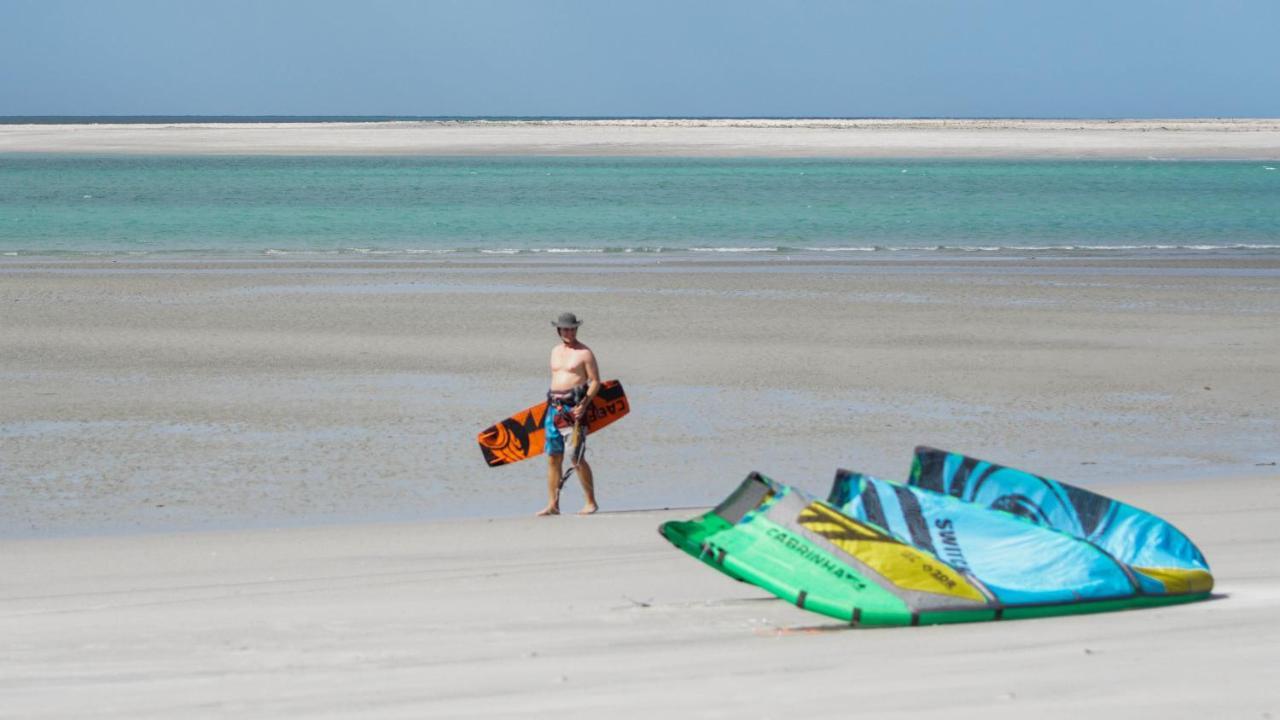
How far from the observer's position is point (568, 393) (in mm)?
9727

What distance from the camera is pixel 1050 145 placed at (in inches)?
3787

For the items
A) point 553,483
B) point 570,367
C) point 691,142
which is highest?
point 691,142

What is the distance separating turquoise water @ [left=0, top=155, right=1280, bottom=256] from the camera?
107 feet

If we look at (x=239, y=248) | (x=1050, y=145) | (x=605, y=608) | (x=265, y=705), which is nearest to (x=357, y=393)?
(x=605, y=608)

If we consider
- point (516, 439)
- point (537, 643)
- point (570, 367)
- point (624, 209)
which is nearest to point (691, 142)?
point (624, 209)

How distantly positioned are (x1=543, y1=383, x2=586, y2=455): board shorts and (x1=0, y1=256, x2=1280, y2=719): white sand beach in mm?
585

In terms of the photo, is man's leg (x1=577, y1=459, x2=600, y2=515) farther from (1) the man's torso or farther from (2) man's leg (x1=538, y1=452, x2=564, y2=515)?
(1) the man's torso

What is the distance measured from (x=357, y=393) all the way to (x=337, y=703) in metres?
8.52

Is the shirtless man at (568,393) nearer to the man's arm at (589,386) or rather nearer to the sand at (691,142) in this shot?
the man's arm at (589,386)

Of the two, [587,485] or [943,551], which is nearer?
[943,551]

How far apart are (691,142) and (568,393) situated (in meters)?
89.3

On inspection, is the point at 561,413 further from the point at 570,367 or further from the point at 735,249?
the point at 735,249

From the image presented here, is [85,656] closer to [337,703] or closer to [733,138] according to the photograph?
[337,703]

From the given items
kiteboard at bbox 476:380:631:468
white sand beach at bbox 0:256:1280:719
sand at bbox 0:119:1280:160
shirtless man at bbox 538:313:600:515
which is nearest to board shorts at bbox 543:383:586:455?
shirtless man at bbox 538:313:600:515
